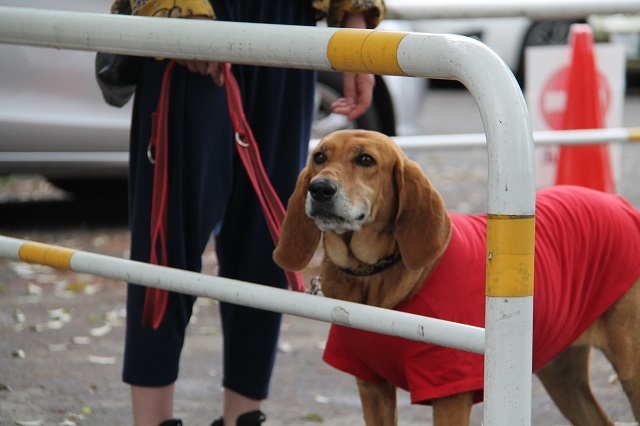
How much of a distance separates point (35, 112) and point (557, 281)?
4.17 m

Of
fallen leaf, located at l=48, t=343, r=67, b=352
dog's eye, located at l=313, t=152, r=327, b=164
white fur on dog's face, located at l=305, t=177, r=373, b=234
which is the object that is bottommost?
fallen leaf, located at l=48, t=343, r=67, b=352

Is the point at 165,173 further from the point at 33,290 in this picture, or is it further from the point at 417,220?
the point at 33,290

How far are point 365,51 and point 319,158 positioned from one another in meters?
1.09

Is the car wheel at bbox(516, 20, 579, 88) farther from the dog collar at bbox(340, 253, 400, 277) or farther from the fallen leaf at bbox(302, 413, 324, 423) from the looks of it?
the dog collar at bbox(340, 253, 400, 277)

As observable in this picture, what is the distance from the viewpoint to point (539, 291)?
2818mm

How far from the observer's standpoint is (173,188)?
282 cm

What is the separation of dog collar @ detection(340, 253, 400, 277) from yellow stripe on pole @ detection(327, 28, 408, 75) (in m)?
1.02

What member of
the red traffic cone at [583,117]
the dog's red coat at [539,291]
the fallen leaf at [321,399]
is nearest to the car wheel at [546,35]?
the red traffic cone at [583,117]

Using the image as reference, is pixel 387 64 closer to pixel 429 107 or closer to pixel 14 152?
pixel 14 152

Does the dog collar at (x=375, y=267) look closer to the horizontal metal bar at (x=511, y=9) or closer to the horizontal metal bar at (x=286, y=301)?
the horizontal metal bar at (x=286, y=301)

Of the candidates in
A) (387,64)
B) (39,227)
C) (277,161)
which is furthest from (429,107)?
(387,64)

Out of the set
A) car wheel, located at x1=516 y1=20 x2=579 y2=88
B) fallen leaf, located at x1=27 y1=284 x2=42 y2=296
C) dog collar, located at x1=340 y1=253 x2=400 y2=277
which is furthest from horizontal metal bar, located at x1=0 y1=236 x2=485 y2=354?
car wheel, located at x1=516 y1=20 x2=579 y2=88

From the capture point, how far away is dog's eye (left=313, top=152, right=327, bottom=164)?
300 centimetres

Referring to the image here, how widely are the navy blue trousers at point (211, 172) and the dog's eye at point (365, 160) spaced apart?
175mm
